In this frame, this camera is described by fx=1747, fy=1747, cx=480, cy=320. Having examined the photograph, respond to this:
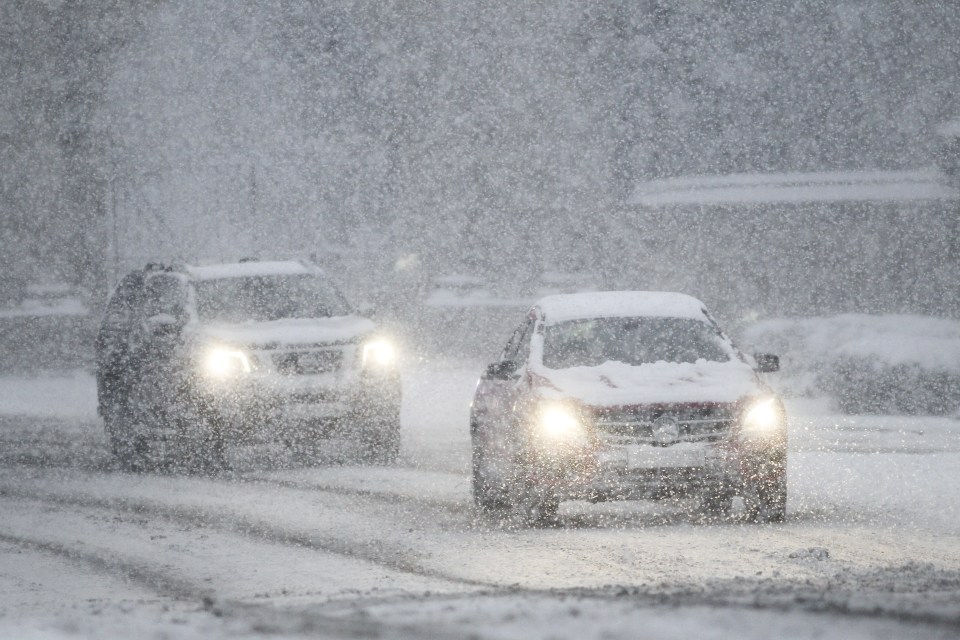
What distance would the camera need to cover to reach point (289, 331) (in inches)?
616

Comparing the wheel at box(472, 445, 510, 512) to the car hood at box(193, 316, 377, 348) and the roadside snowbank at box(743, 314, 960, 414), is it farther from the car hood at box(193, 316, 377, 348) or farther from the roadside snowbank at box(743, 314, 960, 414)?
the roadside snowbank at box(743, 314, 960, 414)

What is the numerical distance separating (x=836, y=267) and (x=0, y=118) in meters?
15.2

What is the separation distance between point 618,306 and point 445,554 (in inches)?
127

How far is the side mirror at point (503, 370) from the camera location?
12.0 metres

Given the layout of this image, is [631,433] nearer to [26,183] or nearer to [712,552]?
[712,552]

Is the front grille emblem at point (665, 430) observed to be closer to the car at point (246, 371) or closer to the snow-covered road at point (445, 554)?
the snow-covered road at point (445, 554)

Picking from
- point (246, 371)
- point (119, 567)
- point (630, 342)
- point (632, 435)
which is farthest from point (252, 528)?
point (246, 371)

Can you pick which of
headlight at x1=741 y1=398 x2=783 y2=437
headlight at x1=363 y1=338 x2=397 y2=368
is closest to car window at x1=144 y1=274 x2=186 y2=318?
headlight at x1=363 y1=338 x2=397 y2=368

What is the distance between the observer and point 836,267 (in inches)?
1084

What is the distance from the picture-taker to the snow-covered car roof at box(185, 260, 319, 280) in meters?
16.9

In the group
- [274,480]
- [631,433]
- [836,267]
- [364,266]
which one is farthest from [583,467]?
[364,266]

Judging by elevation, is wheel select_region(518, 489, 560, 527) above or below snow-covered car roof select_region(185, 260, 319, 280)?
below

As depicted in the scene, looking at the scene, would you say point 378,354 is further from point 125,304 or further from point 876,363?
point 876,363

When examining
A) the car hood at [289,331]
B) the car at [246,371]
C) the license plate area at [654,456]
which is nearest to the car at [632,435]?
the license plate area at [654,456]
